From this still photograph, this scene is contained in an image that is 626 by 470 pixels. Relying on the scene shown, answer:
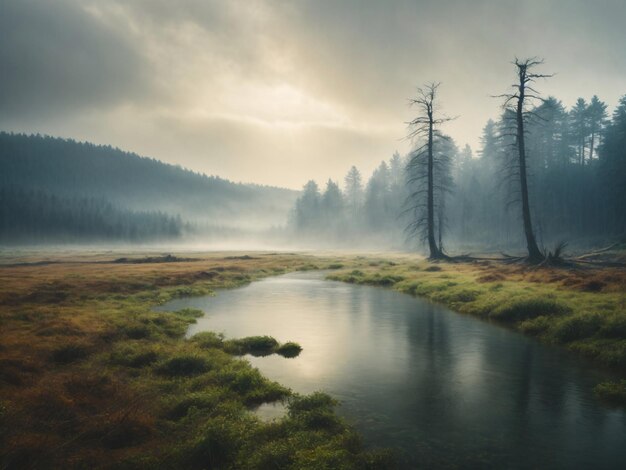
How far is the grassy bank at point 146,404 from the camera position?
23.2ft

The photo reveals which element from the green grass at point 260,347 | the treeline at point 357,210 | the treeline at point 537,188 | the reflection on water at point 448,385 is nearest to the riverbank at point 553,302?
the reflection on water at point 448,385

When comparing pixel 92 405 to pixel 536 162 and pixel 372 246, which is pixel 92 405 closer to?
pixel 536 162

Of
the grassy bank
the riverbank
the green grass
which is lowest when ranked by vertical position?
the green grass

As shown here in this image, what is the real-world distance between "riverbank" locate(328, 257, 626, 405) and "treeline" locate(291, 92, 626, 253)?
16111 mm

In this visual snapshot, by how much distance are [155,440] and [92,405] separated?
101 inches

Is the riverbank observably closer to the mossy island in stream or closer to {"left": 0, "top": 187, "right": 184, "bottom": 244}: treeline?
the mossy island in stream

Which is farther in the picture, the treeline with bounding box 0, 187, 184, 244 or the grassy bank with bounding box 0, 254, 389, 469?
the treeline with bounding box 0, 187, 184, 244

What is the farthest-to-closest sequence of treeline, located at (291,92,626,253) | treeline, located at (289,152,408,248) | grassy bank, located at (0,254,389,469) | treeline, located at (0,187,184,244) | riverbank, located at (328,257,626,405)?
treeline, located at (0,187,184,244)
treeline, located at (289,152,408,248)
treeline, located at (291,92,626,253)
riverbank, located at (328,257,626,405)
grassy bank, located at (0,254,389,469)

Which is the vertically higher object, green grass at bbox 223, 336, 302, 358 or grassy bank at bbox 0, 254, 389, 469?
grassy bank at bbox 0, 254, 389, 469

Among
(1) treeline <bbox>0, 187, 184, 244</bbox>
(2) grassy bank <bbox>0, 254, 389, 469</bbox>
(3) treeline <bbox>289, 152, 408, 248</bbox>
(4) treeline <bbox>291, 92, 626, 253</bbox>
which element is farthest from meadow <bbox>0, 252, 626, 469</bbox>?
(1) treeline <bbox>0, 187, 184, 244</bbox>

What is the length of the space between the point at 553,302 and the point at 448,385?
10.1m

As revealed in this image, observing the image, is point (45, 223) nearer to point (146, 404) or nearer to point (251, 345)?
point (251, 345)

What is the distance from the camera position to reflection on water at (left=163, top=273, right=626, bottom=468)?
310 inches

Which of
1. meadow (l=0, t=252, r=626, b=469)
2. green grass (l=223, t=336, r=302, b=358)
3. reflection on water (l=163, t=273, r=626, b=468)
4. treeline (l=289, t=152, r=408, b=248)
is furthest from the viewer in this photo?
treeline (l=289, t=152, r=408, b=248)
